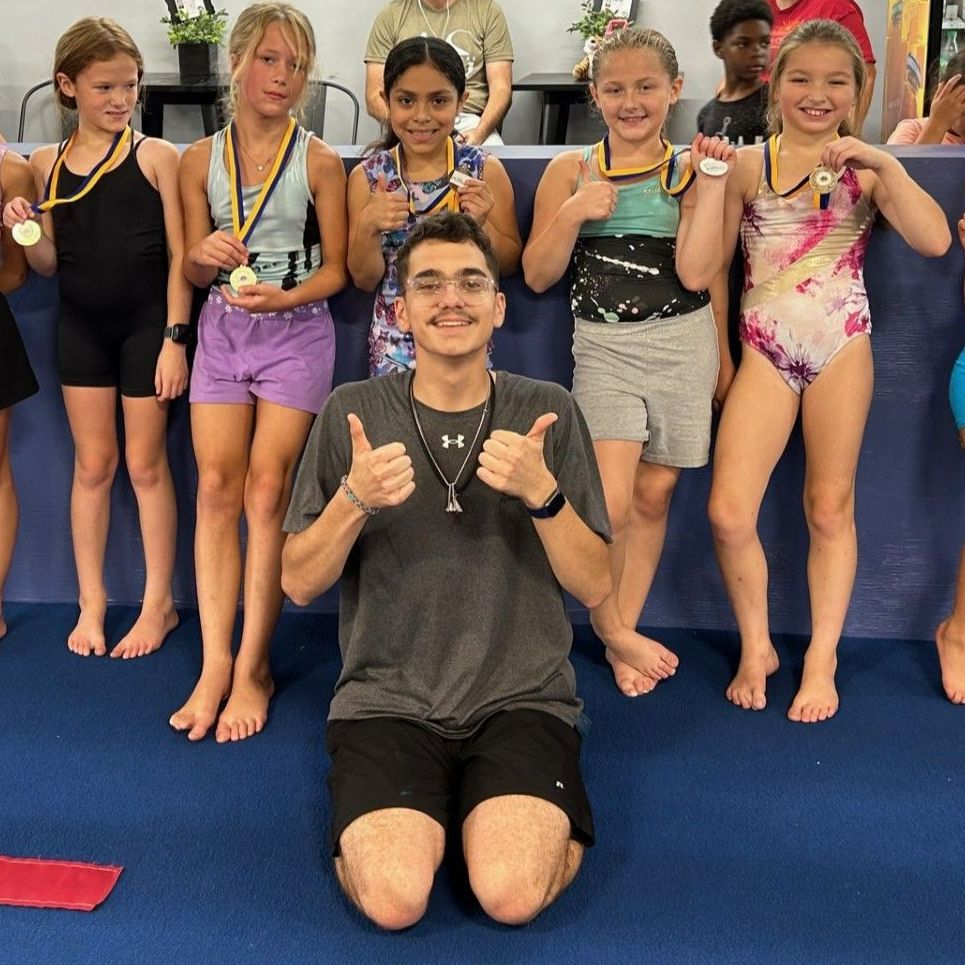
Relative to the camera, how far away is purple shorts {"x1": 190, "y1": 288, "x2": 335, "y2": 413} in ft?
8.74

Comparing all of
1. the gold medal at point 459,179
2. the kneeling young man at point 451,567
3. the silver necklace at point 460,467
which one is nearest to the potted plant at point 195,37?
the gold medal at point 459,179

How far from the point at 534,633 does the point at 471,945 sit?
22.0 inches

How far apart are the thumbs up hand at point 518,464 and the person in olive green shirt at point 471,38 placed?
367cm

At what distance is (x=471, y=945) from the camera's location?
1915mm

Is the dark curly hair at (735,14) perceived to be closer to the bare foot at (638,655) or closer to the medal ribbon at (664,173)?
the medal ribbon at (664,173)

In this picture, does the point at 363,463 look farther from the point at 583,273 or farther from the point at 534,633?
the point at 583,273

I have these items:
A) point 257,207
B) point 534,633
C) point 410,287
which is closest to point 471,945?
point 534,633

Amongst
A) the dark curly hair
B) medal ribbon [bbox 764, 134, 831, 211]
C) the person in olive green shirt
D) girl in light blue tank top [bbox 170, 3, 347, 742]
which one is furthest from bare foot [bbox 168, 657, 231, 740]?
the person in olive green shirt

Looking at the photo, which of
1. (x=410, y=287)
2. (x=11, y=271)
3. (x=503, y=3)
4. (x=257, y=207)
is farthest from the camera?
(x=503, y=3)

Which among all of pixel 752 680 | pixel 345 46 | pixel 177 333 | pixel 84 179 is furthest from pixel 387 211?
pixel 345 46

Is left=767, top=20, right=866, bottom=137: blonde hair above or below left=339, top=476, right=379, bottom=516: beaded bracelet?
above

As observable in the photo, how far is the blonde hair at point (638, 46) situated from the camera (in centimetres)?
251

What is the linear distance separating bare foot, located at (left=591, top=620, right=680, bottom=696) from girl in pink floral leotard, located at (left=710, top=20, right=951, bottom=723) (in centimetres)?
17

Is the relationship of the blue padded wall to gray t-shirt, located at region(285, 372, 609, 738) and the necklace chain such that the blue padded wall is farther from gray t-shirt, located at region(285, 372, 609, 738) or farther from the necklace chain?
gray t-shirt, located at region(285, 372, 609, 738)
